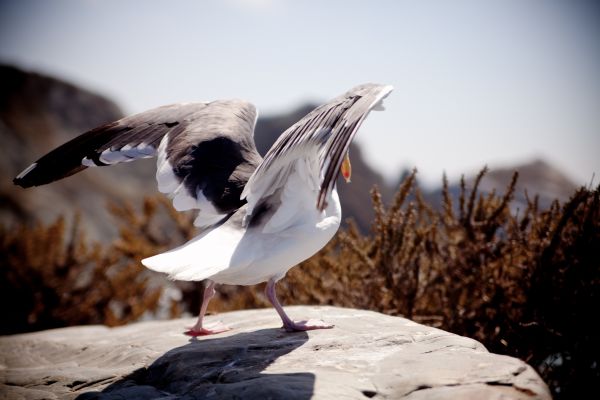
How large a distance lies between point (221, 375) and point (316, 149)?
139 centimetres

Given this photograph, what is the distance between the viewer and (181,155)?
361cm

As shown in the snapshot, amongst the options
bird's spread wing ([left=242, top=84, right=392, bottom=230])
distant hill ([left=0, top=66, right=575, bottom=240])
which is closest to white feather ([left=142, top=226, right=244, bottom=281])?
bird's spread wing ([left=242, top=84, right=392, bottom=230])

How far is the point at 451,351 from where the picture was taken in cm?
268

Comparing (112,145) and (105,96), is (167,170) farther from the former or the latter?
(105,96)

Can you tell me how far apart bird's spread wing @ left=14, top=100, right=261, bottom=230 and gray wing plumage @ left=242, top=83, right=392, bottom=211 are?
658 mm

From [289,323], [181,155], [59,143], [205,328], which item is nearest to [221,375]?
[289,323]

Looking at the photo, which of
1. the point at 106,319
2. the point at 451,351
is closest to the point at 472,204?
the point at 451,351

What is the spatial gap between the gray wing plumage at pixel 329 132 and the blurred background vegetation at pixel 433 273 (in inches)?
66.1

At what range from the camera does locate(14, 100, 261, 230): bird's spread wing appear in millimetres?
3475

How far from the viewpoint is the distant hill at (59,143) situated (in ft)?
55.6

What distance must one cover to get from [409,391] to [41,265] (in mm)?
6803

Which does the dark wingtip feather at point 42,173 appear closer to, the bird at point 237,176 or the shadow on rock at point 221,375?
the bird at point 237,176

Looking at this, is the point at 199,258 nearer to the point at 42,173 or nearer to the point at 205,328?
the point at 205,328

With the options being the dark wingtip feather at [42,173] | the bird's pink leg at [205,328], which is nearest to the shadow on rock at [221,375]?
the bird's pink leg at [205,328]
